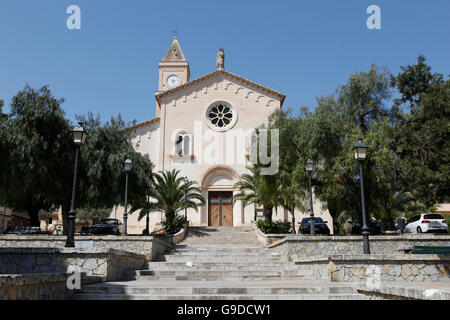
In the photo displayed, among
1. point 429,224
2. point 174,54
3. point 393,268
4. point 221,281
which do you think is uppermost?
point 174,54

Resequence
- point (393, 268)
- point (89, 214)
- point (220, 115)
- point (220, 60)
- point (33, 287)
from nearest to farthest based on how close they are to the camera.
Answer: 1. point (33, 287)
2. point (393, 268)
3. point (220, 115)
4. point (220, 60)
5. point (89, 214)

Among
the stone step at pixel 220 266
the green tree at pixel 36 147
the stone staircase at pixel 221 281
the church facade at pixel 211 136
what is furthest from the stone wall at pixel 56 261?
the church facade at pixel 211 136

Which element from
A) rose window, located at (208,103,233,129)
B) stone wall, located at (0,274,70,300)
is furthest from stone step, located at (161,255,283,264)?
rose window, located at (208,103,233,129)

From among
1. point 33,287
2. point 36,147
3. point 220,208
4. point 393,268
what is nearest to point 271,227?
point 220,208

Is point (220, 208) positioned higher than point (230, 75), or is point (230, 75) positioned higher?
point (230, 75)

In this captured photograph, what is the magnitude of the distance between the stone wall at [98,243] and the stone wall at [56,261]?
170 inches

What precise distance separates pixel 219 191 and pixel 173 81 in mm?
25107

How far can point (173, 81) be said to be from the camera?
52.4 metres

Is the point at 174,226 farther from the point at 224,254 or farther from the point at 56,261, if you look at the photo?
the point at 56,261

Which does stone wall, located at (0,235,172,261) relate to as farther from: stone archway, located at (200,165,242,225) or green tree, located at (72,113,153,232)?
stone archway, located at (200,165,242,225)

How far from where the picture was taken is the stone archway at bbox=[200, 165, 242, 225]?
102 ft

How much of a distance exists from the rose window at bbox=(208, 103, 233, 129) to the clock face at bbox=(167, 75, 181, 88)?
2042cm

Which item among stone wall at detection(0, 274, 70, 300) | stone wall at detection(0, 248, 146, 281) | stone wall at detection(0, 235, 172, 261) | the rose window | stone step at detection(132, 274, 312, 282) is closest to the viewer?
stone wall at detection(0, 274, 70, 300)

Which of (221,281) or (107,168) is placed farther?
(107,168)
